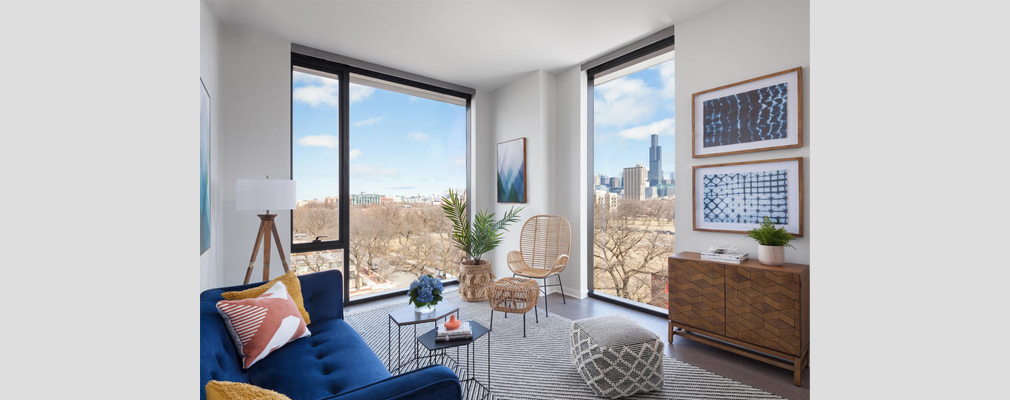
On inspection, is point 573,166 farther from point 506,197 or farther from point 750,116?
point 750,116

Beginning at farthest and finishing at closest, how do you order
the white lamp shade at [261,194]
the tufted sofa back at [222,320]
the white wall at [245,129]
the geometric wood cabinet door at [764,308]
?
the white wall at [245,129] → the white lamp shade at [261,194] → the geometric wood cabinet door at [764,308] → the tufted sofa back at [222,320]

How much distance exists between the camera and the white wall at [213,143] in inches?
93.5

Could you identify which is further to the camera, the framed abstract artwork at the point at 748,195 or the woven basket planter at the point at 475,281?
the woven basket planter at the point at 475,281

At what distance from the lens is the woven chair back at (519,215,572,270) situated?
397 cm

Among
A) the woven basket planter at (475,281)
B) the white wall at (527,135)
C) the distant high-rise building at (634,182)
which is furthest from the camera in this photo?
the white wall at (527,135)

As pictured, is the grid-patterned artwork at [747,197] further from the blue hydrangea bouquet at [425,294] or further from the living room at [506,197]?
the blue hydrangea bouquet at [425,294]

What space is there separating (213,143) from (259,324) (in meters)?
1.52

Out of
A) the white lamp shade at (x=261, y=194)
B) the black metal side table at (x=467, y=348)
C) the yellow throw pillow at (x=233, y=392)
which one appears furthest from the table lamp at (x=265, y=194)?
the yellow throw pillow at (x=233, y=392)

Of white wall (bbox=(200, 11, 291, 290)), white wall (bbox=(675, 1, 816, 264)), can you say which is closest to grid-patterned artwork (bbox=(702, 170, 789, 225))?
white wall (bbox=(675, 1, 816, 264))

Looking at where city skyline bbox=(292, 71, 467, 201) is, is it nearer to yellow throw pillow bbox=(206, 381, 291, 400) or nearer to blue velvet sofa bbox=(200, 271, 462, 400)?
blue velvet sofa bbox=(200, 271, 462, 400)

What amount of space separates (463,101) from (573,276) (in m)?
2.35

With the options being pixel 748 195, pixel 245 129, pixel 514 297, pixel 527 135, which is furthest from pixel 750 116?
pixel 245 129
